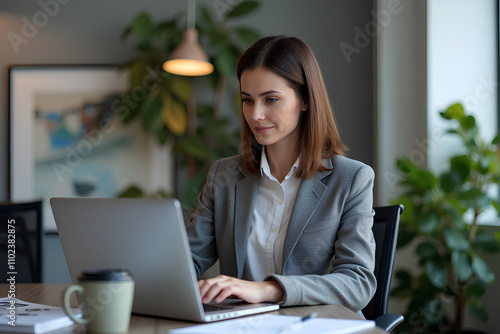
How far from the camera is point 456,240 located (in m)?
2.96

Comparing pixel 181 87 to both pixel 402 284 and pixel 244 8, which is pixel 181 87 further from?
pixel 402 284

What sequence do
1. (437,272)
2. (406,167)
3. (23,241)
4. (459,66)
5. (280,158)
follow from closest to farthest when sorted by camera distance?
(280,158) → (23,241) → (437,272) → (406,167) → (459,66)

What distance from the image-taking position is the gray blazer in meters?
1.26

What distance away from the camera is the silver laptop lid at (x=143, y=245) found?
0.95m

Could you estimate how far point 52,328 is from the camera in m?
0.97

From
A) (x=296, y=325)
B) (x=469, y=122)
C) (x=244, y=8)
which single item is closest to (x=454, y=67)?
(x=469, y=122)

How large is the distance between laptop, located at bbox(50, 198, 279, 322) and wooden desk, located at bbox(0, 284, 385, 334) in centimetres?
2

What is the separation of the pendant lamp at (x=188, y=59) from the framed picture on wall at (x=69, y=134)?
677 mm

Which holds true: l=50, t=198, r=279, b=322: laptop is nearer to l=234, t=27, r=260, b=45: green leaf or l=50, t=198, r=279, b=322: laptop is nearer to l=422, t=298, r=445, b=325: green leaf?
l=422, t=298, r=445, b=325: green leaf

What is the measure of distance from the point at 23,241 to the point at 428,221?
6.54 ft

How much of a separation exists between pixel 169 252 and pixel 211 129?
111 inches

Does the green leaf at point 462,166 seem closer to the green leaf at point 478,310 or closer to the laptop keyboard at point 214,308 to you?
the green leaf at point 478,310

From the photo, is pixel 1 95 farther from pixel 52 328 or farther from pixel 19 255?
pixel 52 328

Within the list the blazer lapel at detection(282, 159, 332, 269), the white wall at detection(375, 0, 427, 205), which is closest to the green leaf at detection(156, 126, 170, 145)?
the white wall at detection(375, 0, 427, 205)
